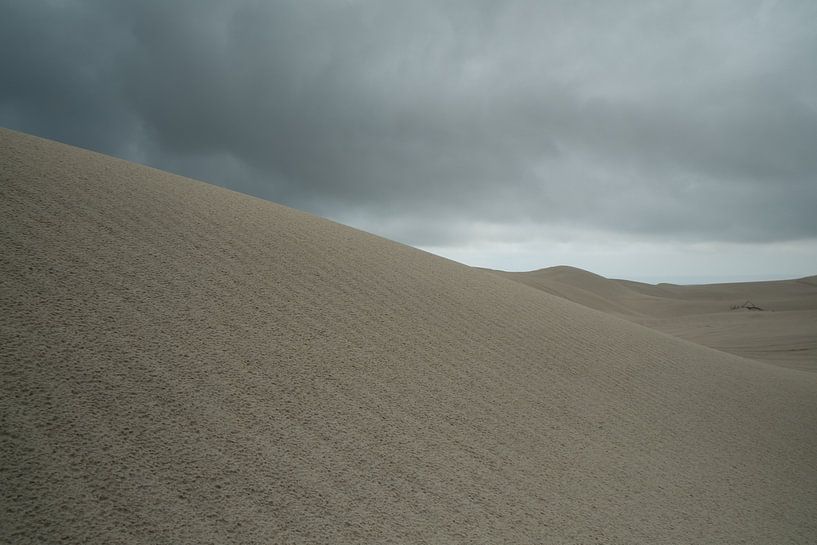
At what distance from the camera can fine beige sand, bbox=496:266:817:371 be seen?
10.7m

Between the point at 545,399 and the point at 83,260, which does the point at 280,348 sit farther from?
the point at 545,399

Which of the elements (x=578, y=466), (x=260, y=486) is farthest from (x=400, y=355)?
(x=260, y=486)

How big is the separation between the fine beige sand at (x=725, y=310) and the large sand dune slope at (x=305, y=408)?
6.72 meters

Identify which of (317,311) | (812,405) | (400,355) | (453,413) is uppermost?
(317,311)

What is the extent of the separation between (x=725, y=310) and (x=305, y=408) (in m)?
23.6

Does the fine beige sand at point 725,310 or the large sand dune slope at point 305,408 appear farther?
the fine beige sand at point 725,310

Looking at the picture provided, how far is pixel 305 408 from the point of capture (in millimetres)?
2398

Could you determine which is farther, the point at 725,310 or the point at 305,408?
the point at 725,310

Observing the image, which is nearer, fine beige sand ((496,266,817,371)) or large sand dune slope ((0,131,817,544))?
large sand dune slope ((0,131,817,544))

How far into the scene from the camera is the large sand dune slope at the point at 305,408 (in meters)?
1.77

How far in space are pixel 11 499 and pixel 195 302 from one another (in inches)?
60.3

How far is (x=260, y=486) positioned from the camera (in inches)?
73.7

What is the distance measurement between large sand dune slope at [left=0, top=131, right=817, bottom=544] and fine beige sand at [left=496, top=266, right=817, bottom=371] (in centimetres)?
672

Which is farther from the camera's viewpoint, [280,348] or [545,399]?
[545,399]
